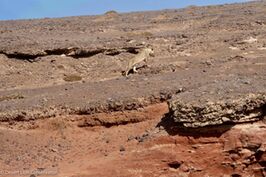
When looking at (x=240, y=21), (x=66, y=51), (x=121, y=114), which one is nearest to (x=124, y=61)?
(x=66, y=51)

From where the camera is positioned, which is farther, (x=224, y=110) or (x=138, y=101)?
(x=138, y=101)

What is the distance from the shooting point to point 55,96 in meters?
18.7

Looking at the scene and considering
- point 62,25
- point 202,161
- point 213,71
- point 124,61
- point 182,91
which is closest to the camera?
point 202,161

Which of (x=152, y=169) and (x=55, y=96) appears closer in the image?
(x=152, y=169)

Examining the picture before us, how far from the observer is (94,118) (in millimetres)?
17016

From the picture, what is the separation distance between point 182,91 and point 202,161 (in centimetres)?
293

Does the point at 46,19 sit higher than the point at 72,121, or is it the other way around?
the point at 46,19

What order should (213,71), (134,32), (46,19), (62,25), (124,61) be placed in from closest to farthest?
(213,71)
(124,61)
(134,32)
(62,25)
(46,19)

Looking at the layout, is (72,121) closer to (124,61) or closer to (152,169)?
(152,169)

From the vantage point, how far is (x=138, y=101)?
55.0 ft

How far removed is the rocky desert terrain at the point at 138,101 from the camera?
1379 centimetres

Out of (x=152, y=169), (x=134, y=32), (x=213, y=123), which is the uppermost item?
(x=134, y=32)

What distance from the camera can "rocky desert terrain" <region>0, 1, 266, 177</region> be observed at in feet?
45.2

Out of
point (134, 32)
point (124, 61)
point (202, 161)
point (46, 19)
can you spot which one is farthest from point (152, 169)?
point (46, 19)
